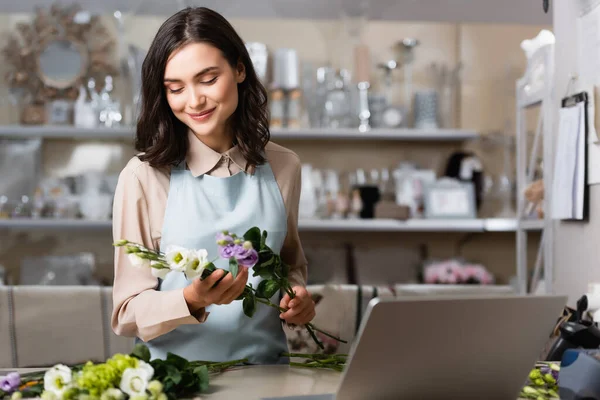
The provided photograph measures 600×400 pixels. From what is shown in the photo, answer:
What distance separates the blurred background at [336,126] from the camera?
3.89 meters

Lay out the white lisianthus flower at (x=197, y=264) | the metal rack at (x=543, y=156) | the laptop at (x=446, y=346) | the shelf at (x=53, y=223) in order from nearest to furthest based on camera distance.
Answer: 1. the laptop at (x=446, y=346)
2. the white lisianthus flower at (x=197, y=264)
3. the metal rack at (x=543, y=156)
4. the shelf at (x=53, y=223)

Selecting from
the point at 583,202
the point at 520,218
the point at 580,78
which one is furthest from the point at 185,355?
the point at 520,218

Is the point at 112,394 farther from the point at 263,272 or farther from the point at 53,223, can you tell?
the point at 53,223

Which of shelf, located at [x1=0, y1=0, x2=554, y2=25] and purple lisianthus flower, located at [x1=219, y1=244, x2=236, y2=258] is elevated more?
shelf, located at [x1=0, y1=0, x2=554, y2=25]

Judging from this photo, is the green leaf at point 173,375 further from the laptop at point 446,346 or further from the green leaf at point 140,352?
the laptop at point 446,346

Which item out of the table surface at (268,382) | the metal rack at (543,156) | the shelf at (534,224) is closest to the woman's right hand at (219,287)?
the table surface at (268,382)

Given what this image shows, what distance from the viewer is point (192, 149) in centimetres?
128

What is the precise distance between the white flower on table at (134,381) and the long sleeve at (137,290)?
193mm

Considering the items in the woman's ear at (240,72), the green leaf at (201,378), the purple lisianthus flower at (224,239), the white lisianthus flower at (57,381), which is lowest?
the green leaf at (201,378)

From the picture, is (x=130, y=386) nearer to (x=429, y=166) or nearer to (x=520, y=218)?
(x=520, y=218)

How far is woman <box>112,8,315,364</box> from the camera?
117 centimetres

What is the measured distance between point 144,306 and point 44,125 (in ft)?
10.2

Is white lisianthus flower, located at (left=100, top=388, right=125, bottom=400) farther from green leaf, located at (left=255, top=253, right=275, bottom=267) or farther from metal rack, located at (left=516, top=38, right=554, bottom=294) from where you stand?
metal rack, located at (left=516, top=38, right=554, bottom=294)

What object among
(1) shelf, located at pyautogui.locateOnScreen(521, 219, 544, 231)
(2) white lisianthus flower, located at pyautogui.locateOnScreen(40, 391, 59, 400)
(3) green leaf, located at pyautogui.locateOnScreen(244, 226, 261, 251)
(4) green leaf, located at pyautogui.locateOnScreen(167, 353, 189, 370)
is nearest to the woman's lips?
(3) green leaf, located at pyautogui.locateOnScreen(244, 226, 261, 251)
